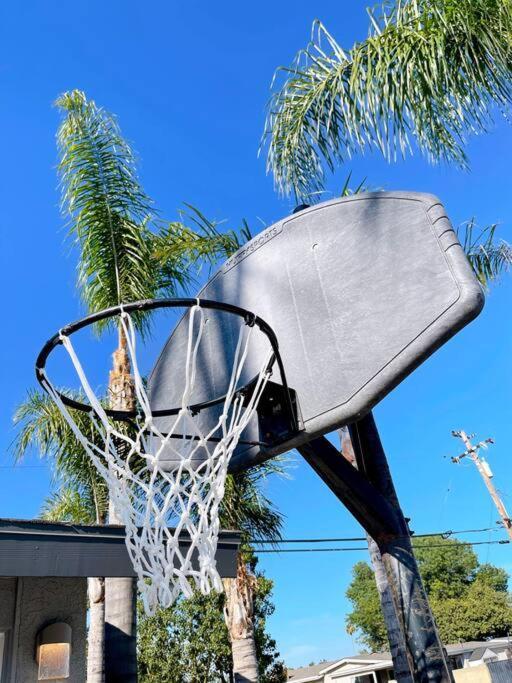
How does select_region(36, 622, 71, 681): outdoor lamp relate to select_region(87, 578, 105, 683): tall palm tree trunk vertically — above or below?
below

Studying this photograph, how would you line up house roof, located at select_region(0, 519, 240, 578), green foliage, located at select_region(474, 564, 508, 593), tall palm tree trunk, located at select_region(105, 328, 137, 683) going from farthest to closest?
green foliage, located at select_region(474, 564, 508, 593), tall palm tree trunk, located at select_region(105, 328, 137, 683), house roof, located at select_region(0, 519, 240, 578)

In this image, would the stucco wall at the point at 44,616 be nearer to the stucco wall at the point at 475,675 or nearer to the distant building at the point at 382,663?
the stucco wall at the point at 475,675

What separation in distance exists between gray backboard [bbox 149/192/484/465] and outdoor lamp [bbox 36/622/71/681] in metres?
1.99

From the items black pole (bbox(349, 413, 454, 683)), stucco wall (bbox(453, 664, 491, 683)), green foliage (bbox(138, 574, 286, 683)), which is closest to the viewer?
black pole (bbox(349, 413, 454, 683))

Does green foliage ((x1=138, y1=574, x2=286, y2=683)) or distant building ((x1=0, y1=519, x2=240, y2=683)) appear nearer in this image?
distant building ((x1=0, y1=519, x2=240, y2=683))

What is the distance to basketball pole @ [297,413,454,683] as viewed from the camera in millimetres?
4688

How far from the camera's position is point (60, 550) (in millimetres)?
4098

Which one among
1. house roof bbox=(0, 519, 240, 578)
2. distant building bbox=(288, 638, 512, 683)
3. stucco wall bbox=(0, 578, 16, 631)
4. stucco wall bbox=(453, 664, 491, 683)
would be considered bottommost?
stucco wall bbox=(453, 664, 491, 683)

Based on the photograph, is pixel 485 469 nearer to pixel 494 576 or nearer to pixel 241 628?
pixel 241 628

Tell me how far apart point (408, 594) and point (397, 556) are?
0.33m

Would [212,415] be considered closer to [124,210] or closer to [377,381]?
[377,381]

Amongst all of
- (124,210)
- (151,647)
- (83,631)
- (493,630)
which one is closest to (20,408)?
(124,210)


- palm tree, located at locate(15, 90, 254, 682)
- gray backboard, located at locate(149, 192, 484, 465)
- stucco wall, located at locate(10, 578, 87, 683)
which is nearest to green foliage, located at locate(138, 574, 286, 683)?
palm tree, located at locate(15, 90, 254, 682)

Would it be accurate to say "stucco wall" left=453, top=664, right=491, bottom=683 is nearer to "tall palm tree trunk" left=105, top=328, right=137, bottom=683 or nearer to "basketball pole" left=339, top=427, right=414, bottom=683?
"basketball pole" left=339, top=427, right=414, bottom=683
